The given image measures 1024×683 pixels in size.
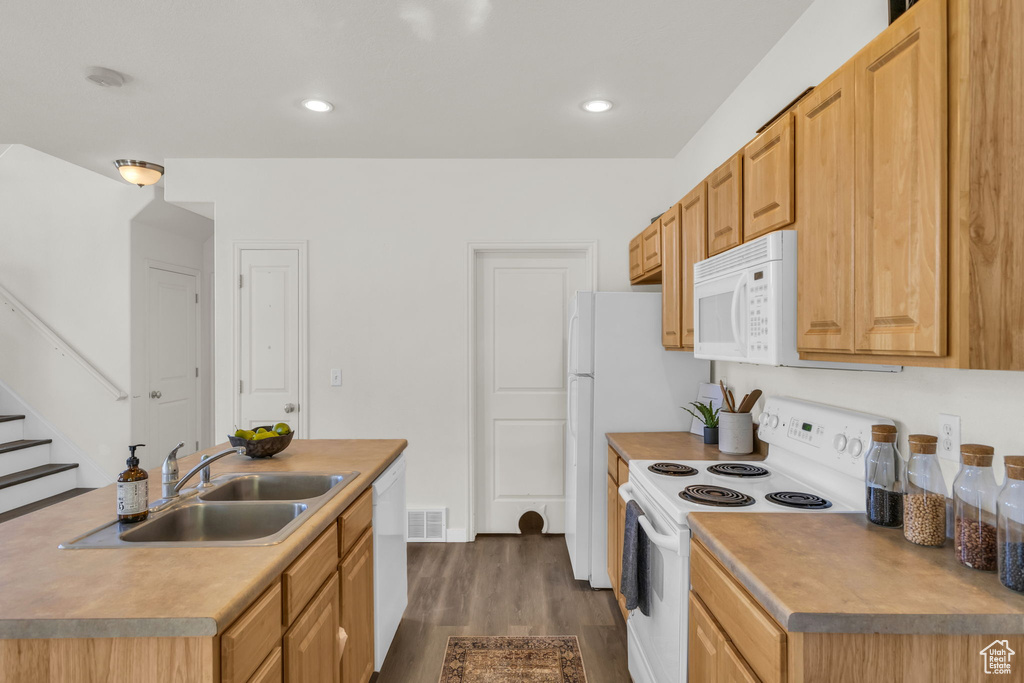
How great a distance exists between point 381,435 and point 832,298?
2.97m

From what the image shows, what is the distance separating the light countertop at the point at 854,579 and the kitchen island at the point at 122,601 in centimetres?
106

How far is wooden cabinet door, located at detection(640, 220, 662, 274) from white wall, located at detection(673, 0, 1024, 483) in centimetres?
46

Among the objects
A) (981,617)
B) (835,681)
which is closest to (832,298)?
(981,617)

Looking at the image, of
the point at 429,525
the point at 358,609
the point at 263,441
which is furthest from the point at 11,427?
the point at 358,609

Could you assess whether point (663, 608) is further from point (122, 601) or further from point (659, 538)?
point (122, 601)

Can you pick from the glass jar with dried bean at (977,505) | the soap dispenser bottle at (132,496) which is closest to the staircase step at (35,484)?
the soap dispenser bottle at (132,496)

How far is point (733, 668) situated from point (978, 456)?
2.31 ft

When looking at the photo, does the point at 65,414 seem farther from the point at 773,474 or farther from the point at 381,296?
the point at 773,474

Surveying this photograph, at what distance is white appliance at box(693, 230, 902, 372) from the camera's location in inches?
62.9

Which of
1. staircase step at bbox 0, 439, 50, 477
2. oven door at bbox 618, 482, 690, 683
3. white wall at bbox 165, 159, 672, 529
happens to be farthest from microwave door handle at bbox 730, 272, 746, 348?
staircase step at bbox 0, 439, 50, 477

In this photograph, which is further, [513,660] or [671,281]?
[671,281]

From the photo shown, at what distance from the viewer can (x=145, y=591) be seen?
105 centimetres

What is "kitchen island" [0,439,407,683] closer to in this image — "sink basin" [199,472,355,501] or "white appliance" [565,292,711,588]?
"sink basin" [199,472,355,501]

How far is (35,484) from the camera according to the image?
13.0ft
